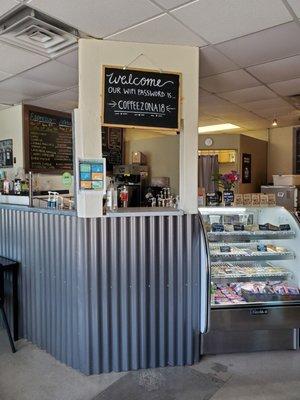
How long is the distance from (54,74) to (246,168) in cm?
460

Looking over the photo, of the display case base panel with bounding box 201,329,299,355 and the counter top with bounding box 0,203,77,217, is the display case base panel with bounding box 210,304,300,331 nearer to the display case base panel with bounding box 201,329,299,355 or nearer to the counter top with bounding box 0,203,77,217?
the display case base panel with bounding box 201,329,299,355

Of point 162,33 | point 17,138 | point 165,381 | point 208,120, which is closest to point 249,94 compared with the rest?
point 208,120

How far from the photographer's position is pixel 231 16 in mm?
2404

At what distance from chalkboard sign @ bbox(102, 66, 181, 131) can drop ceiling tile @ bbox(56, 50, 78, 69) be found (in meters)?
0.49

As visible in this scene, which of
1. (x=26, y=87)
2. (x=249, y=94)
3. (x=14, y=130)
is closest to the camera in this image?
(x=26, y=87)

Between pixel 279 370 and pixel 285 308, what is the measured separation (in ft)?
1.91

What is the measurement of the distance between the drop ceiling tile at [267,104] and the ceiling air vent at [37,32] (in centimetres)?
302

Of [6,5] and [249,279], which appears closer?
[6,5]

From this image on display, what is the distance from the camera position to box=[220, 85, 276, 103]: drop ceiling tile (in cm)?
429

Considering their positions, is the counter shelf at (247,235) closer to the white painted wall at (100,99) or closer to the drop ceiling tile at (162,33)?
the white painted wall at (100,99)

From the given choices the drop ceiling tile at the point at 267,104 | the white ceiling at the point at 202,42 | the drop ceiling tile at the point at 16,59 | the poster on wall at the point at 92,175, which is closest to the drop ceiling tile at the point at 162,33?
the white ceiling at the point at 202,42

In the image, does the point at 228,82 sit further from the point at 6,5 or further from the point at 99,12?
the point at 6,5

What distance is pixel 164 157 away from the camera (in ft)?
23.4

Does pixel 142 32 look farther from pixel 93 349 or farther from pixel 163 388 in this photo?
pixel 163 388
